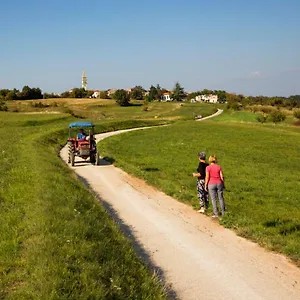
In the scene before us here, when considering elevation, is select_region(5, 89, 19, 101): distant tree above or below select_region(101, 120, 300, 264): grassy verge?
above

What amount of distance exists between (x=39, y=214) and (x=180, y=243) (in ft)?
12.3

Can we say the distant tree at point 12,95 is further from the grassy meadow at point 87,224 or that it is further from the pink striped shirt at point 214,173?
the pink striped shirt at point 214,173

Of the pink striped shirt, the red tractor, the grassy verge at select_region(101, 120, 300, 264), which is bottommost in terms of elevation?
the grassy verge at select_region(101, 120, 300, 264)

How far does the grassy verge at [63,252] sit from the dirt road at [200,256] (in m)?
0.89

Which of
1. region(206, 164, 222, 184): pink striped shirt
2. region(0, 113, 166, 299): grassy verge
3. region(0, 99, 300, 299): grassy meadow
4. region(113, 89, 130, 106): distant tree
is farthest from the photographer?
region(113, 89, 130, 106): distant tree

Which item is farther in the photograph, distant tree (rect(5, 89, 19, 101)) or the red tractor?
distant tree (rect(5, 89, 19, 101))

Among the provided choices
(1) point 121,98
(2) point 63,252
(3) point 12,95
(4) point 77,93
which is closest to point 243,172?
(2) point 63,252

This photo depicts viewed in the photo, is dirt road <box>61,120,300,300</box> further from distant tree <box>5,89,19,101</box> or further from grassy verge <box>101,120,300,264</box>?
distant tree <box>5,89,19,101</box>

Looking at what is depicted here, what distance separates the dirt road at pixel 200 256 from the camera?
7.77 meters

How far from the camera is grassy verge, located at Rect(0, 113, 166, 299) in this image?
644cm

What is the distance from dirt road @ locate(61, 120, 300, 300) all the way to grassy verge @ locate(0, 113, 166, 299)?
2.92 feet

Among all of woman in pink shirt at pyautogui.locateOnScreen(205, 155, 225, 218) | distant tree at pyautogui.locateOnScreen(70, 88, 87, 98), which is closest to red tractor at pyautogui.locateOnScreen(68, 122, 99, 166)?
woman in pink shirt at pyautogui.locateOnScreen(205, 155, 225, 218)

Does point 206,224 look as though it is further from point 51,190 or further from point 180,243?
point 51,190

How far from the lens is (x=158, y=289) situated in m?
7.25
